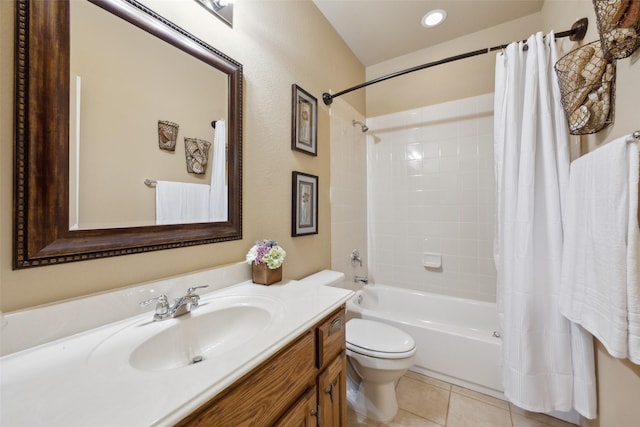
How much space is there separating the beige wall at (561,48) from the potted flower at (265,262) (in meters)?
1.39

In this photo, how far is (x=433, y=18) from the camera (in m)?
1.92

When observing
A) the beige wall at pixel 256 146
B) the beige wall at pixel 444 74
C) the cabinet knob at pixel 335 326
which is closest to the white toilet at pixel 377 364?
the cabinet knob at pixel 335 326

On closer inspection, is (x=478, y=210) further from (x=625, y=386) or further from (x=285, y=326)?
(x=285, y=326)

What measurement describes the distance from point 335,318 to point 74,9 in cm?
135

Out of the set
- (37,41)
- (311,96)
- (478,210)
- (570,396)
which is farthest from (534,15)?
(37,41)

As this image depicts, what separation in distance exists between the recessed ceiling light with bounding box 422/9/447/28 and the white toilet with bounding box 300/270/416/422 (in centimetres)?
214

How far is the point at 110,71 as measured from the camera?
816 mm

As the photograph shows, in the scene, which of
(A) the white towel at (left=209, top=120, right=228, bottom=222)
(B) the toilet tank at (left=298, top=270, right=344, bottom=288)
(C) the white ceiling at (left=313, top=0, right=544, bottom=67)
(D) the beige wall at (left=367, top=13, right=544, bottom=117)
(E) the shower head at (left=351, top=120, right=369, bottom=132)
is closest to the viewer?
(A) the white towel at (left=209, top=120, right=228, bottom=222)

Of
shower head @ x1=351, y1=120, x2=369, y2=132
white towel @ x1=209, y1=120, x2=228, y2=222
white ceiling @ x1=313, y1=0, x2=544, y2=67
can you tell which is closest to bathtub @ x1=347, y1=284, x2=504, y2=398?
white towel @ x1=209, y1=120, x2=228, y2=222

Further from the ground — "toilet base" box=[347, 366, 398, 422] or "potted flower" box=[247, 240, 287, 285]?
"potted flower" box=[247, 240, 287, 285]

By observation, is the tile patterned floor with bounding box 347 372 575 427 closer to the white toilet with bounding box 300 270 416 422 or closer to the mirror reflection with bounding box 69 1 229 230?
the white toilet with bounding box 300 270 416 422

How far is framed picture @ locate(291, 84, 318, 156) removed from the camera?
1558mm

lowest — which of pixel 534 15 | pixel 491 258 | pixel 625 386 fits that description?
pixel 625 386

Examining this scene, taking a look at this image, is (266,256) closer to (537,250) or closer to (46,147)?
(46,147)
